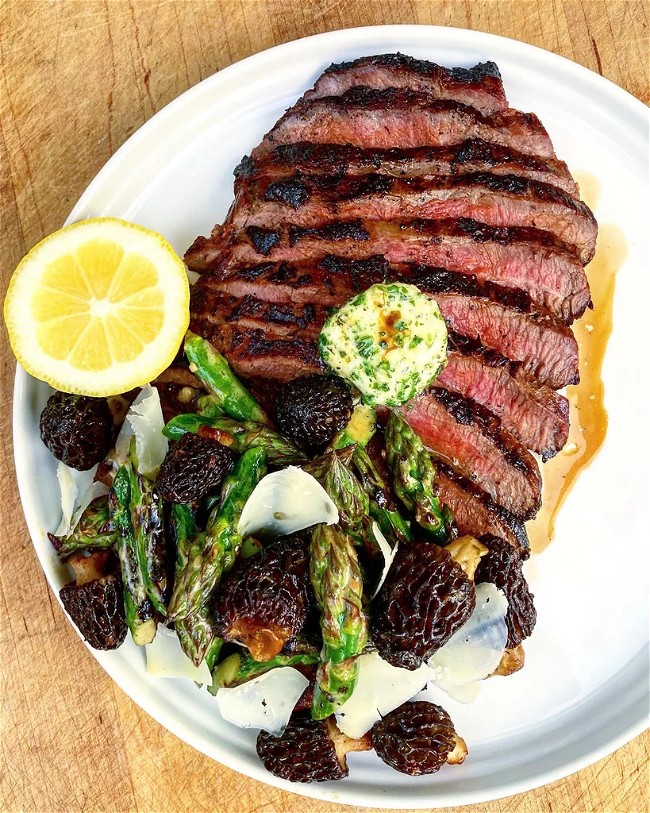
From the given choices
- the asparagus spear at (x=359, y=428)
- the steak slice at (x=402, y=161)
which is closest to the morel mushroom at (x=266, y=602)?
the asparagus spear at (x=359, y=428)

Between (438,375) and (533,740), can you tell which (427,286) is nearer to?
(438,375)

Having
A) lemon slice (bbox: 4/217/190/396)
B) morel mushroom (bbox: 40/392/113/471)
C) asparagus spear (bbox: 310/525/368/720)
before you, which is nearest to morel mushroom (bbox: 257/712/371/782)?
asparagus spear (bbox: 310/525/368/720)

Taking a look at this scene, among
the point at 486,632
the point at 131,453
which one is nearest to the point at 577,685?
the point at 486,632

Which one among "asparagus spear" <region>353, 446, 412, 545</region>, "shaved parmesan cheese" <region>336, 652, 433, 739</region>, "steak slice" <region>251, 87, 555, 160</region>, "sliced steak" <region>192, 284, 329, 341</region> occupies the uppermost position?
"steak slice" <region>251, 87, 555, 160</region>

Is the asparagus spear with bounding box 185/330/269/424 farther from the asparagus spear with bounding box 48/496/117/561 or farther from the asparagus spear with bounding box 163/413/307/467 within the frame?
the asparagus spear with bounding box 48/496/117/561

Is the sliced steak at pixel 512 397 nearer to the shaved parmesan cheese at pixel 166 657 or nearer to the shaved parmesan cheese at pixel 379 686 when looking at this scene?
the shaved parmesan cheese at pixel 379 686
